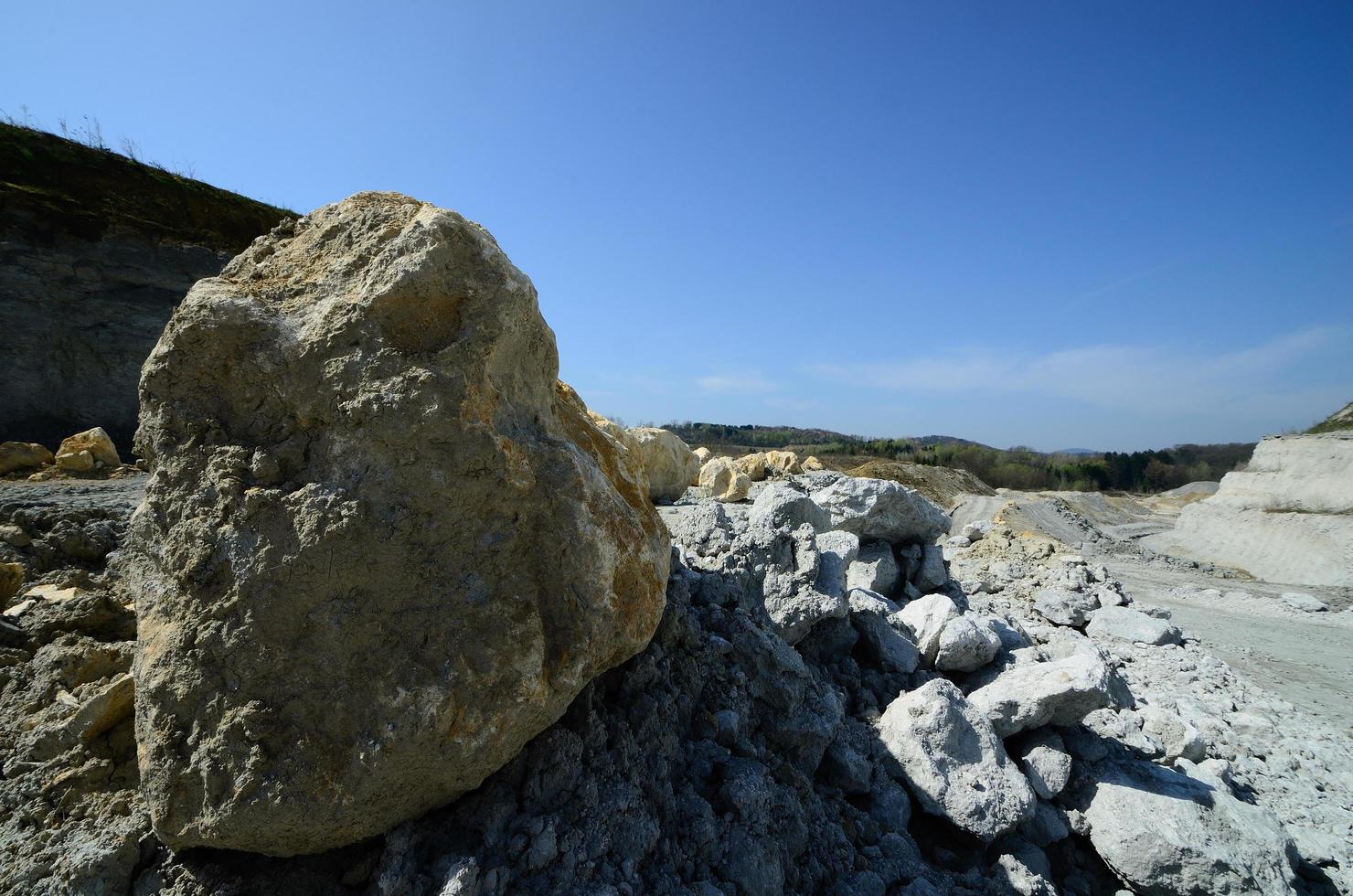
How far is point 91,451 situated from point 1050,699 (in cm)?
807

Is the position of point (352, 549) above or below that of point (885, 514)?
above

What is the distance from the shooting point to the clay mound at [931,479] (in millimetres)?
25422

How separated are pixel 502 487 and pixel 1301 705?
30.3 ft

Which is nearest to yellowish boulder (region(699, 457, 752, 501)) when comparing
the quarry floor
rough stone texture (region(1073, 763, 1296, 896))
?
the quarry floor

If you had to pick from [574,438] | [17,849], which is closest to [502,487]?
[574,438]

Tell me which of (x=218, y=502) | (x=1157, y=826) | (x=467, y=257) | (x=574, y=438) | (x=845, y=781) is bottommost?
(x=1157, y=826)

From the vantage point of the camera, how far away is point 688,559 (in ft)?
14.7

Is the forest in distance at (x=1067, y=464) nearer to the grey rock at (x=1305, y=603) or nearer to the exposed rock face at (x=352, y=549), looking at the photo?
the grey rock at (x=1305, y=603)

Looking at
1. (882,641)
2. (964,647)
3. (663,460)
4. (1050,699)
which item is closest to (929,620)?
(964,647)

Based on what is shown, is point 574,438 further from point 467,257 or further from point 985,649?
point 985,649

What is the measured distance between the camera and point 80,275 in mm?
8617

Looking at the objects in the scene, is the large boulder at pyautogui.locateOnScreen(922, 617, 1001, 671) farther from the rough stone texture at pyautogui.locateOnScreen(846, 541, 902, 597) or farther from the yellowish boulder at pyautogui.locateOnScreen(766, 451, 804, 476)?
the yellowish boulder at pyautogui.locateOnScreen(766, 451, 804, 476)

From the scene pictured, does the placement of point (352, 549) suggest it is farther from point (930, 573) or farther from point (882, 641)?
point (930, 573)

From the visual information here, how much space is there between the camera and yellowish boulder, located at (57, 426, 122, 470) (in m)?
5.30
